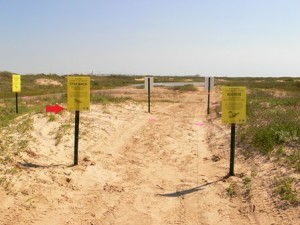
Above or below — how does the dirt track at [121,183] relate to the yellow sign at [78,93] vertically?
below

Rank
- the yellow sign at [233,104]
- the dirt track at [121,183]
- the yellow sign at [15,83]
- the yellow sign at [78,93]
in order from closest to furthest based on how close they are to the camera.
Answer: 1. the dirt track at [121,183]
2. the yellow sign at [233,104]
3. the yellow sign at [78,93]
4. the yellow sign at [15,83]

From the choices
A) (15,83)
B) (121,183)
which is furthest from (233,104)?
(15,83)

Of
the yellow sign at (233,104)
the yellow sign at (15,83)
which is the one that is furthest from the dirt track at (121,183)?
the yellow sign at (15,83)

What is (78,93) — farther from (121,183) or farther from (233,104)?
(233,104)

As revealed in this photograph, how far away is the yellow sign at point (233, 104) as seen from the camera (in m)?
6.84

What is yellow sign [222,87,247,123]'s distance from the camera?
269 inches

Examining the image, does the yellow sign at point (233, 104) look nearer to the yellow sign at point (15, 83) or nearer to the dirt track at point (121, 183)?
the dirt track at point (121, 183)

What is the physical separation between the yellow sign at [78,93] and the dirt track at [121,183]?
1.21 m

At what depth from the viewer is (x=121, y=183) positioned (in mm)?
6730

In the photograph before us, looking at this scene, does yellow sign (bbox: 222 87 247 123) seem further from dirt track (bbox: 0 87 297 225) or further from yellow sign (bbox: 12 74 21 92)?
yellow sign (bbox: 12 74 21 92)

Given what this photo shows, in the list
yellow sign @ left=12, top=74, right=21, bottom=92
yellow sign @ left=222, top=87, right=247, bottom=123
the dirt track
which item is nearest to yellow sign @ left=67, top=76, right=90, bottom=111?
the dirt track

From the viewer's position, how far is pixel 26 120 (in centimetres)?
1181

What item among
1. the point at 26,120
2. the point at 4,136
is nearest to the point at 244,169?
the point at 4,136

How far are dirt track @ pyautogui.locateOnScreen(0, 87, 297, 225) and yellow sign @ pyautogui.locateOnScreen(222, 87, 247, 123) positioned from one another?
3.74 feet
